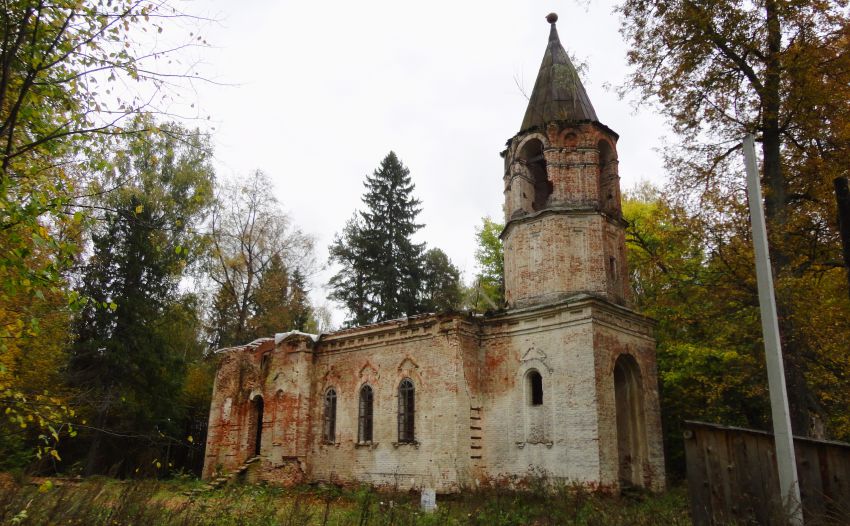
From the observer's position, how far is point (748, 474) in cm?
632

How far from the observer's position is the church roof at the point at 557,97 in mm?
18375

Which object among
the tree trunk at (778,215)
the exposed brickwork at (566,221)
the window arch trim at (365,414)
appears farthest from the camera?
the window arch trim at (365,414)

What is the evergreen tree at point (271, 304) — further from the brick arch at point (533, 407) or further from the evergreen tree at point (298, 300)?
the brick arch at point (533, 407)

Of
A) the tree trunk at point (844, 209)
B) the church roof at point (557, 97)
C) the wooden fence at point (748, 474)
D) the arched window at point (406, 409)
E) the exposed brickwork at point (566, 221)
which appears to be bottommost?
the wooden fence at point (748, 474)

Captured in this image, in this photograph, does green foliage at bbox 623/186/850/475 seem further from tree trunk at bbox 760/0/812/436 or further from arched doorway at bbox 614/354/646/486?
arched doorway at bbox 614/354/646/486

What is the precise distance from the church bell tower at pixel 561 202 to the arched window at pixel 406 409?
386 cm

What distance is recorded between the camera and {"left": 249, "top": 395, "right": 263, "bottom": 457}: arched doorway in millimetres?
22000

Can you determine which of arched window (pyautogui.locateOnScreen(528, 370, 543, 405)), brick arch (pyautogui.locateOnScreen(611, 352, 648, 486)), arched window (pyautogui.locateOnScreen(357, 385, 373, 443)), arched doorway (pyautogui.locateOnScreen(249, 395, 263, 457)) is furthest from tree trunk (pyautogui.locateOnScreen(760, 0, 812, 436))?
arched doorway (pyautogui.locateOnScreen(249, 395, 263, 457))

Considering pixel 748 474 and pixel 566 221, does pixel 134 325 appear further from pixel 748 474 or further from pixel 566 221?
pixel 748 474

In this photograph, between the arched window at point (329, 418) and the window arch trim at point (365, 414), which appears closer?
the window arch trim at point (365, 414)

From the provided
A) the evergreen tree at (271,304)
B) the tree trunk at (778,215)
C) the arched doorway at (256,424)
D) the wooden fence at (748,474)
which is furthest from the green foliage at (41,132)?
the evergreen tree at (271,304)

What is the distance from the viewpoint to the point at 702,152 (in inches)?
560

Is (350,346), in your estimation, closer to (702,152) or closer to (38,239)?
(702,152)

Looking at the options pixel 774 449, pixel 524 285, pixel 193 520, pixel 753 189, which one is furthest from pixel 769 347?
pixel 524 285
